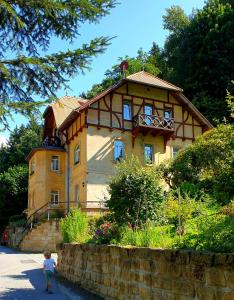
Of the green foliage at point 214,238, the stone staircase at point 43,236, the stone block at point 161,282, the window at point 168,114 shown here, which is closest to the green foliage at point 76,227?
the stone block at point 161,282

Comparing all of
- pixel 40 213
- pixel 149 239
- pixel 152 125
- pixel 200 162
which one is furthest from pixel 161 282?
pixel 40 213

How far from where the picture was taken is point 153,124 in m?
32.2

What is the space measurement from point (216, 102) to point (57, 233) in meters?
21.9

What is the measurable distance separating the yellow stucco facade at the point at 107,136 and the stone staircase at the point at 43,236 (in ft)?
7.76

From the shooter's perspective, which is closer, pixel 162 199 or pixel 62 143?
pixel 162 199

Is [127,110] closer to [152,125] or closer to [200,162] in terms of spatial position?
[152,125]

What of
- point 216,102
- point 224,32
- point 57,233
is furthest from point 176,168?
point 224,32

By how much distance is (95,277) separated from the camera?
39.1 ft

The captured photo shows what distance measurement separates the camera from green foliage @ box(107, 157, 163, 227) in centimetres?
1295

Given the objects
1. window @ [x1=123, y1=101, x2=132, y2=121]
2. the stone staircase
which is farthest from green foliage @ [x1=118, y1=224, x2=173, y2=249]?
window @ [x1=123, y1=101, x2=132, y2=121]

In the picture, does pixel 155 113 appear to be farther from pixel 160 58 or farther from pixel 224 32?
pixel 160 58

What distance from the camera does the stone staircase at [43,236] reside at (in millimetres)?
27644

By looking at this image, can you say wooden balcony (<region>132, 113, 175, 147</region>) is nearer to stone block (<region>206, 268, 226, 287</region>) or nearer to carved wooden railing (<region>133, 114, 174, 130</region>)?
carved wooden railing (<region>133, 114, 174, 130</region>)

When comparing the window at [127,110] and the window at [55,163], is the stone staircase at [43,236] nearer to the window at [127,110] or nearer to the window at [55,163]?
the window at [55,163]
